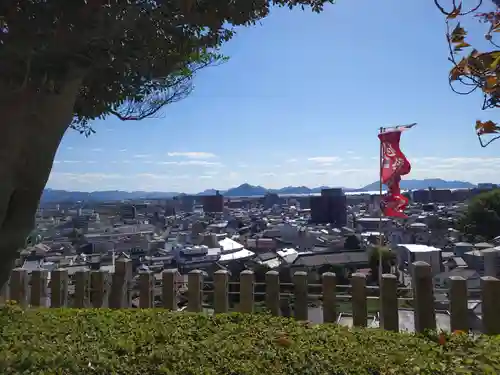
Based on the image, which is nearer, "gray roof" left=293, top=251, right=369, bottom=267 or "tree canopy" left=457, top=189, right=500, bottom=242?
"gray roof" left=293, top=251, right=369, bottom=267

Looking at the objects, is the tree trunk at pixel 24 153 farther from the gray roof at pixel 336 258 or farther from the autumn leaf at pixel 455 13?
the gray roof at pixel 336 258

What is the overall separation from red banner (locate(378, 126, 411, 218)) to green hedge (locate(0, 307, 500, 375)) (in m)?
5.48

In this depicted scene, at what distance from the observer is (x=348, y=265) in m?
26.1

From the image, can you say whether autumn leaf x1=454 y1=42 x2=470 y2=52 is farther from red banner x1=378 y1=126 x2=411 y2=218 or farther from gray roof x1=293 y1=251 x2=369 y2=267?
gray roof x1=293 y1=251 x2=369 y2=267

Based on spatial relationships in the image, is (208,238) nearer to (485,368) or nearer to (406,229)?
(406,229)

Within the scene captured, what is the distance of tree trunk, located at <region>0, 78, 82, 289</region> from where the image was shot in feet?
12.9

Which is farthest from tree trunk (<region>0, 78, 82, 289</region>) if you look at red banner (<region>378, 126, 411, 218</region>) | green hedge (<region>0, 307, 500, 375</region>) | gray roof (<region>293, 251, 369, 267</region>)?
gray roof (<region>293, 251, 369, 267</region>)

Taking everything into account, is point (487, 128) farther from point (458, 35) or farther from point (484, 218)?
point (484, 218)

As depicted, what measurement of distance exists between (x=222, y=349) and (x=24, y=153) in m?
2.58

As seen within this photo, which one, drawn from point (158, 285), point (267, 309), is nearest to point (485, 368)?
point (267, 309)

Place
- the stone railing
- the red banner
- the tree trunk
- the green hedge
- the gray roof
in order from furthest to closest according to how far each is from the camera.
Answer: the gray roof, the red banner, the stone railing, the tree trunk, the green hedge

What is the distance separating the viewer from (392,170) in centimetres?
933

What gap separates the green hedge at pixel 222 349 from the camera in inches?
123

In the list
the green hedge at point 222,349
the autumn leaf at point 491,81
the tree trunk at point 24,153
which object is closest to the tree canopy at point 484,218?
the green hedge at point 222,349
